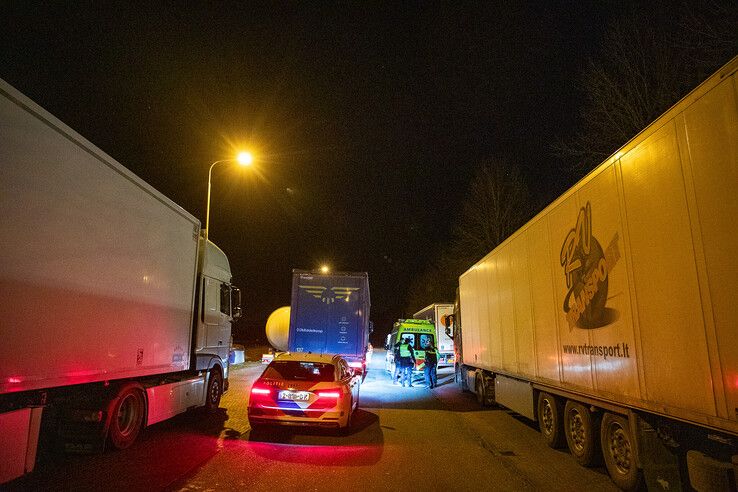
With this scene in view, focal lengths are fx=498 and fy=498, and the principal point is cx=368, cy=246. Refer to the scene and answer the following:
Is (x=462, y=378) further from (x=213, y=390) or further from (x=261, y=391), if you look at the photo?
(x=261, y=391)

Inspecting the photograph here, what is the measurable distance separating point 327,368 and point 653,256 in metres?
5.85

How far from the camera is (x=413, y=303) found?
6284cm

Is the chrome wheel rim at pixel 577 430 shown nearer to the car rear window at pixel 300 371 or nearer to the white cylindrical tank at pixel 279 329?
the car rear window at pixel 300 371

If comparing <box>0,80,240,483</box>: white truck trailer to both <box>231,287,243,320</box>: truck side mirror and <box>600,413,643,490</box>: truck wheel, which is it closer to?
<box>231,287,243,320</box>: truck side mirror

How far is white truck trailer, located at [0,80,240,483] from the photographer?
4938mm

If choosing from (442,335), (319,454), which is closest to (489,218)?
(442,335)

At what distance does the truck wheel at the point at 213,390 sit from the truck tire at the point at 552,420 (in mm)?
6973

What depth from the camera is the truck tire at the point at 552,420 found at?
8141 millimetres

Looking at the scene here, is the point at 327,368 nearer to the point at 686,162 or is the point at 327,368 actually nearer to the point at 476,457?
the point at 476,457

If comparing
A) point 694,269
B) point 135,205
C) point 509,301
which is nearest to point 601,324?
point 694,269

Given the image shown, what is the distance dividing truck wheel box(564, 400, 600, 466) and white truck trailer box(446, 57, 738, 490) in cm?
2

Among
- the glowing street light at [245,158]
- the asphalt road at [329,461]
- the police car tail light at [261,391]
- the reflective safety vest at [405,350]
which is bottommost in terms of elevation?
the asphalt road at [329,461]

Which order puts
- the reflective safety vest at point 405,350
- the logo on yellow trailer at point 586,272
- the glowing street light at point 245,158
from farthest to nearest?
the reflective safety vest at point 405,350, the glowing street light at point 245,158, the logo on yellow trailer at point 586,272

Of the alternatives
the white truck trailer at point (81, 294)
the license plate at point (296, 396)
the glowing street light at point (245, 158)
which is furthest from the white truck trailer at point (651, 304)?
the glowing street light at point (245, 158)
